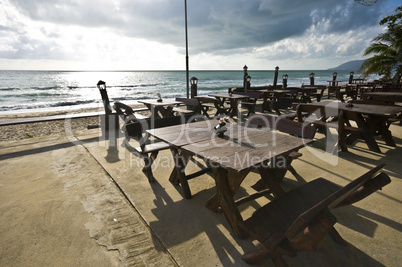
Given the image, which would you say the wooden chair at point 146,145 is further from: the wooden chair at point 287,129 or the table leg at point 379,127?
the table leg at point 379,127

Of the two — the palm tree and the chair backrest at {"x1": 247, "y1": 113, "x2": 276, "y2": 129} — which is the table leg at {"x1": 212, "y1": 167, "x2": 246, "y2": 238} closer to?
the chair backrest at {"x1": 247, "y1": 113, "x2": 276, "y2": 129}

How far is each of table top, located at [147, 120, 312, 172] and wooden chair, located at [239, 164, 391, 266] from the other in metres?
0.42

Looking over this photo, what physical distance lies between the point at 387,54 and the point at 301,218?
15.3 meters

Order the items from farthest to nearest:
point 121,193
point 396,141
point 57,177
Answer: point 396,141, point 57,177, point 121,193

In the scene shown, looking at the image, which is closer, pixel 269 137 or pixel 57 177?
pixel 269 137

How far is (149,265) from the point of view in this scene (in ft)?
5.83

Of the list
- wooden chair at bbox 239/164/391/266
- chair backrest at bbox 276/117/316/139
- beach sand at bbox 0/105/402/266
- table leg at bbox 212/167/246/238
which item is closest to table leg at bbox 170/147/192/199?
beach sand at bbox 0/105/402/266

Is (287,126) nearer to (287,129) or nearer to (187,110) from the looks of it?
(287,129)

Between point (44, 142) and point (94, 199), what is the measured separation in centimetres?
349

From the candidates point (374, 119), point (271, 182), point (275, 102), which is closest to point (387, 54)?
point (275, 102)

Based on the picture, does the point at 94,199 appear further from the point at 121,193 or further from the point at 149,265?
the point at 149,265

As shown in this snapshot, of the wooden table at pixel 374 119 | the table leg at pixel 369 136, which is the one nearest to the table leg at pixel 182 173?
the wooden table at pixel 374 119

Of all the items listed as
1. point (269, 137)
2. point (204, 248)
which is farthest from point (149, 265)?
point (269, 137)

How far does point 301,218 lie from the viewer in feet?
3.59
